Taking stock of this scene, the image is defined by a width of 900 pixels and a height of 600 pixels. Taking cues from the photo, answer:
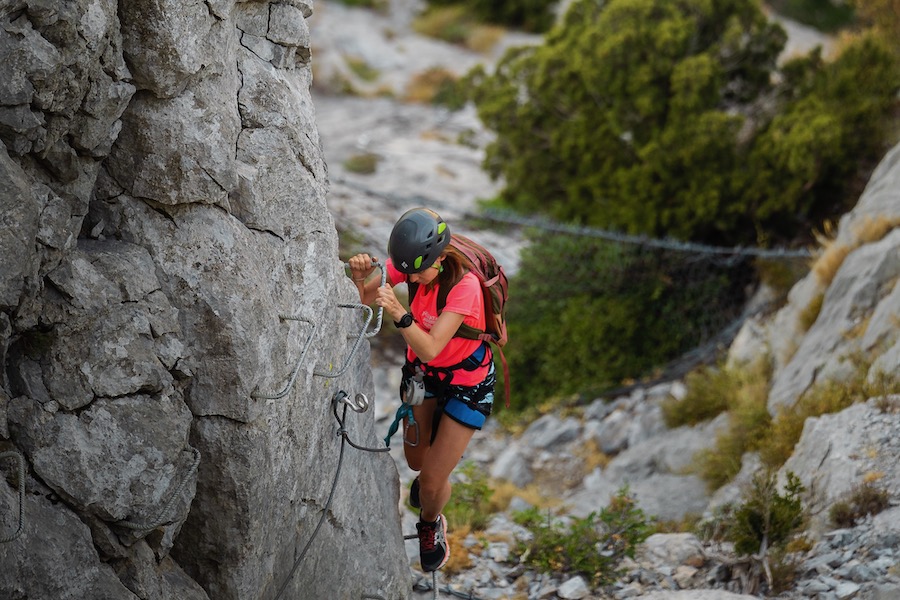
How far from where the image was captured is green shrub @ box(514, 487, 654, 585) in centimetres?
658

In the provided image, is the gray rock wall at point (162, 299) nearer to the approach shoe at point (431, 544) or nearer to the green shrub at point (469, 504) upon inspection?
the approach shoe at point (431, 544)

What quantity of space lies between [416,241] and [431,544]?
6.91ft

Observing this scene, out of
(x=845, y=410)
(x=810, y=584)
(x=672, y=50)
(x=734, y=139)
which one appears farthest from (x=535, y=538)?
(x=672, y=50)

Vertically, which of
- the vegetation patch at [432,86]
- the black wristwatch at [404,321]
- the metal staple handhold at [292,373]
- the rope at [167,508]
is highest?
the vegetation patch at [432,86]

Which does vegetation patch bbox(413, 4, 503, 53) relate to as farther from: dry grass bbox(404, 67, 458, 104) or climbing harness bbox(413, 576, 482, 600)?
climbing harness bbox(413, 576, 482, 600)

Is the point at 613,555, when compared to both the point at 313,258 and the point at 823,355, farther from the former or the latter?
the point at 313,258

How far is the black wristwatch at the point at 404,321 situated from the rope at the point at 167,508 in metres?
1.15

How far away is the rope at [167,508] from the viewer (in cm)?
341

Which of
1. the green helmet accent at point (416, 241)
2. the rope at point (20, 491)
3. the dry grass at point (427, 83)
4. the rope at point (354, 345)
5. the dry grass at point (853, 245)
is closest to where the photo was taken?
the rope at point (20, 491)

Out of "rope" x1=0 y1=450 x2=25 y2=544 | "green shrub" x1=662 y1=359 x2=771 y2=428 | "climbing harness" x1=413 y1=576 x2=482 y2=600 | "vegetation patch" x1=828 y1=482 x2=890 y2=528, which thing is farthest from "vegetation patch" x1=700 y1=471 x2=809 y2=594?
"rope" x1=0 y1=450 x2=25 y2=544

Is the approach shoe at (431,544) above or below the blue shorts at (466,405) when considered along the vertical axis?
below

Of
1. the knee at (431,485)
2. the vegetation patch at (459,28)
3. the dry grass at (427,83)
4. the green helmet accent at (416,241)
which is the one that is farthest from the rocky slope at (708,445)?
the vegetation patch at (459,28)

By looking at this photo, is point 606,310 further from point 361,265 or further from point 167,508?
point 167,508

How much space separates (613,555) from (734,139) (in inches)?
253
